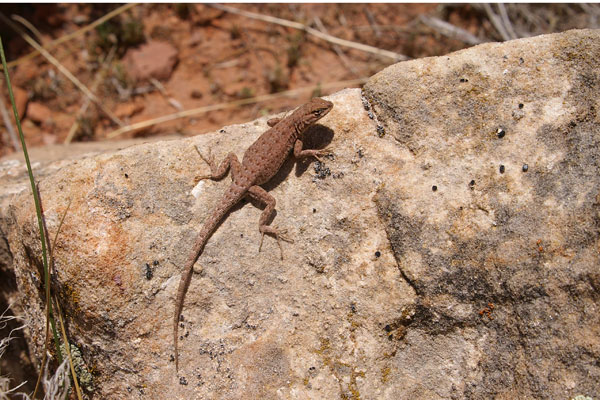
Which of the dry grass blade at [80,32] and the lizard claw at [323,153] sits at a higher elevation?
the lizard claw at [323,153]

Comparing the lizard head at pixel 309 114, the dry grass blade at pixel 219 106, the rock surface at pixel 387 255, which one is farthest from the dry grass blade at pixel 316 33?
the lizard head at pixel 309 114

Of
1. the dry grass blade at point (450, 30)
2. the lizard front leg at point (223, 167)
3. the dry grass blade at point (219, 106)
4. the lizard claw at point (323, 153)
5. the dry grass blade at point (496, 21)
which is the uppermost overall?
the dry grass blade at point (496, 21)

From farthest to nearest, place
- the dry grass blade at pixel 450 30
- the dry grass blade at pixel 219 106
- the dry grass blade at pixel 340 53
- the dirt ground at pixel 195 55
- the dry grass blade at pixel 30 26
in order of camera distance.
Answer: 1. the dry grass blade at pixel 30 26
2. the dry grass blade at pixel 340 53
3. the dirt ground at pixel 195 55
4. the dry grass blade at pixel 450 30
5. the dry grass blade at pixel 219 106

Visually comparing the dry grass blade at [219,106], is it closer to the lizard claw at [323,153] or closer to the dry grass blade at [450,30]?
the dry grass blade at [450,30]

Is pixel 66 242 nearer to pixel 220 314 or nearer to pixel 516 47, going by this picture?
pixel 220 314

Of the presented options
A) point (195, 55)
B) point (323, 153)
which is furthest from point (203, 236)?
point (195, 55)

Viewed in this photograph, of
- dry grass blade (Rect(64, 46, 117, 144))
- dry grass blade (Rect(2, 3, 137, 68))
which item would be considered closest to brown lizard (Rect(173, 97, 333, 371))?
dry grass blade (Rect(64, 46, 117, 144))

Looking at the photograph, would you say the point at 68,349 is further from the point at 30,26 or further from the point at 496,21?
the point at 496,21

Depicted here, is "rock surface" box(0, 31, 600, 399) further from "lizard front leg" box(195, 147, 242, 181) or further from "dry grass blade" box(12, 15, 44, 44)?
"dry grass blade" box(12, 15, 44, 44)
